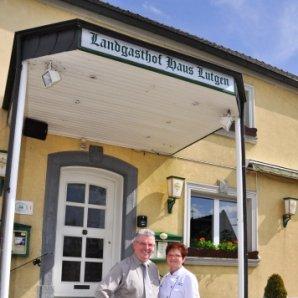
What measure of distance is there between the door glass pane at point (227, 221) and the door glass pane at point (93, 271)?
2839 mm

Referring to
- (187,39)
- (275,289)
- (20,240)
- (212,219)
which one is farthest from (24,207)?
(275,289)

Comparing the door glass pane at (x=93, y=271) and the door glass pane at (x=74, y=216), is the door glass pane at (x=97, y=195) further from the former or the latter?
the door glass pane at (x=93, y=271)

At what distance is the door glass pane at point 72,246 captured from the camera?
8393 mm

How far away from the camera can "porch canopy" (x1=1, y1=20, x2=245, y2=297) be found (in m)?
5.65

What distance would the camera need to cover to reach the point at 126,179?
356 inches

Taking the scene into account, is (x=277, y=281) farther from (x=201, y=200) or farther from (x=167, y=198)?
(x=167, y=198)

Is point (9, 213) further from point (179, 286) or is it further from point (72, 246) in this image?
point (72, 246)

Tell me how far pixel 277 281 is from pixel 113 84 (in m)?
5.82

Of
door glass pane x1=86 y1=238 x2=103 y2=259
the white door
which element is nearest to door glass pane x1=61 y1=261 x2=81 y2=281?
the white door

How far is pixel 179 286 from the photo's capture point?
4.73 metres

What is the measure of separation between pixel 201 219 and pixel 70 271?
300 centimetres

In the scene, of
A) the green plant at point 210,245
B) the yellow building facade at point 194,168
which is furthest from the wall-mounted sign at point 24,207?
the green plant at point 210,245

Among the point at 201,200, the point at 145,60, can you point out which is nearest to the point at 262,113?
the point at 201,200

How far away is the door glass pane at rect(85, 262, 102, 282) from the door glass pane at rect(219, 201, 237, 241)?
9.31 feet
